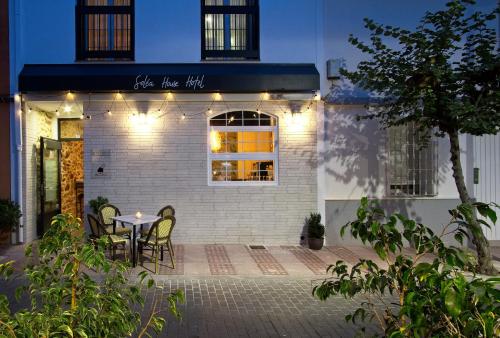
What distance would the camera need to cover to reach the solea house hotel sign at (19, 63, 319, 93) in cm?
955

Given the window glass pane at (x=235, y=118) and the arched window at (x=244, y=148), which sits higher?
the window glass pane at (x=235, y=118)

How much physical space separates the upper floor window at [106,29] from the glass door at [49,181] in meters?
2.53

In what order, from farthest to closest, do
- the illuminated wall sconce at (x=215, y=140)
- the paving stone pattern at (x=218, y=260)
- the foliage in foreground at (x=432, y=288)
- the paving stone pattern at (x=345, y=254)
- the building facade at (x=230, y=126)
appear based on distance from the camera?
1. the illuminated wall sconce at (x=215, y=140)
2. the building facade at (x=230, y=126)
3. the paving stone pattern at (x=345, y=254)
4. the paving stone pattern at (x=218, y=260)
5. the foliage in foreground at (x=432, y=288)

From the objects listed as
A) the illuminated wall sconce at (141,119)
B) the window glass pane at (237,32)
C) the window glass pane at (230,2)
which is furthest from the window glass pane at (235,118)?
the window glass pane at (230,2)

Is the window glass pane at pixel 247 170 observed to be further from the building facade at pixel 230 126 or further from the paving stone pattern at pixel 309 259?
the paving stone pattern at pixel 309 259

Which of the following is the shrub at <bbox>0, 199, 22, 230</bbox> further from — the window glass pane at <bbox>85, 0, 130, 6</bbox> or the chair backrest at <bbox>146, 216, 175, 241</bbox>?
the window glass pane at <bbox>85, 0, 130, 6</bbox>

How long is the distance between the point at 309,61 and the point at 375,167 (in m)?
3.01

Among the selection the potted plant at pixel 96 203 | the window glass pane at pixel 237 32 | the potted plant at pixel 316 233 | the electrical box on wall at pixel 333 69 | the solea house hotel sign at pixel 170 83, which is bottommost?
the potted plant at pixel 316 233

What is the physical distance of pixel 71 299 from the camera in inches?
Answer: 104

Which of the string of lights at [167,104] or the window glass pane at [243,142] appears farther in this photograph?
the window glass pane at [243,142]

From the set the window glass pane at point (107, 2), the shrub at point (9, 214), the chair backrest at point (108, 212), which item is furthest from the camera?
the window glass pane at point (107, 2)

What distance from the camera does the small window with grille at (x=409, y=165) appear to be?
10266mm

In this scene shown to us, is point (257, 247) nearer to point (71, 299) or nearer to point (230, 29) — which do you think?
point (230, 29)

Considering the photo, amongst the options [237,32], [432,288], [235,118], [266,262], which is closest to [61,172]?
[235,118]
